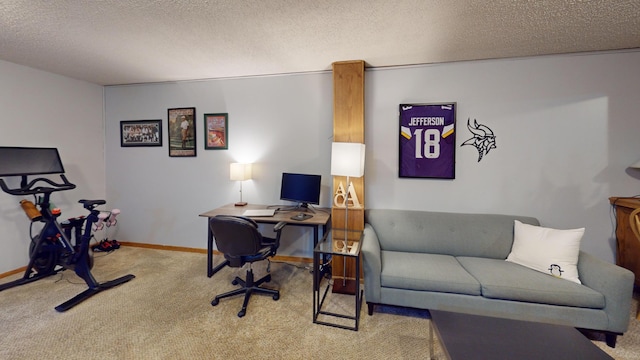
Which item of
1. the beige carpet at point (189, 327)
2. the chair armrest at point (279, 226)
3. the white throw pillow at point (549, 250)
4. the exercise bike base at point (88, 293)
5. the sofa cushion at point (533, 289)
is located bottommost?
the beige carpet at point (189, 327)

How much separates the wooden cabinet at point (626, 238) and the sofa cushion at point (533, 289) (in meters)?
1.05

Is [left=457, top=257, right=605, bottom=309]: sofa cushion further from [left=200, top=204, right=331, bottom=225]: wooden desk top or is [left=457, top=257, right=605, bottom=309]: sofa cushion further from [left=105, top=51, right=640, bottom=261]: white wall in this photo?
[left=200, top=204, right=331, bottom=225]: wooden desk top

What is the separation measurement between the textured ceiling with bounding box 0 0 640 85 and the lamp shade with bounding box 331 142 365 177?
37.1 inches

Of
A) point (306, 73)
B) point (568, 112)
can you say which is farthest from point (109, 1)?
point (568, 112)

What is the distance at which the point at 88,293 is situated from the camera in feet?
8.05

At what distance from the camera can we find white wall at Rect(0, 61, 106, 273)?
2.84 meters

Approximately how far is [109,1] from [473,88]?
3273 millimetres

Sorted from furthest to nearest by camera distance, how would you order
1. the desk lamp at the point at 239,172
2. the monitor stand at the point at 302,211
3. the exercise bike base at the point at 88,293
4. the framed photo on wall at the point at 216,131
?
the framed photo on wall at the point at 216,131, the desk lamp at the point at 239,172, the monitor stand at the point at 302,211, the exercise bike base at the point at 88,293

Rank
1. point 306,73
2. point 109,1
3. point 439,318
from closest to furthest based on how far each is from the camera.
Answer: point 439,318 → point 109,1 → point 306,73

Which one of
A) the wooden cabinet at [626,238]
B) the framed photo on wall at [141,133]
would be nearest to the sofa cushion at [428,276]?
the wooden cabinet at [626,238]

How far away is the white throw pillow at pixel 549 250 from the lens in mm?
2037

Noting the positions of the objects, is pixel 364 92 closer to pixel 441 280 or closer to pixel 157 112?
pixel 441 280

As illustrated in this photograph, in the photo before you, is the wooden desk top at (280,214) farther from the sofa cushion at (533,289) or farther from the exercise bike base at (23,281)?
the exercise bike base at (23,281)

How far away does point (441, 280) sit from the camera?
6.65 feet
